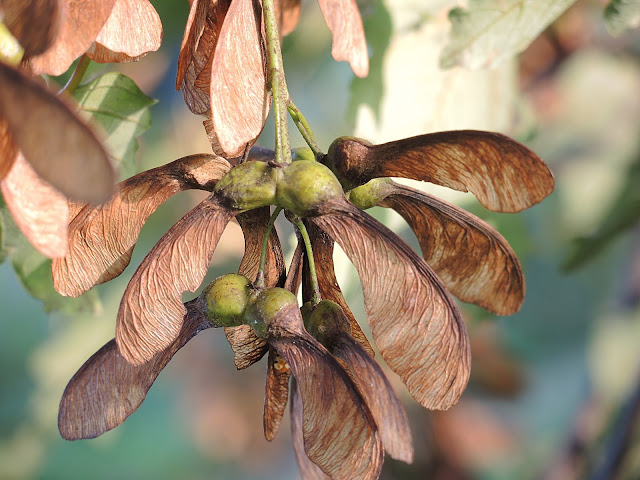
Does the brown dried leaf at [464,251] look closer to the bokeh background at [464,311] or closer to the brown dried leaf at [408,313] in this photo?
the brown dried leaf at [408,313]

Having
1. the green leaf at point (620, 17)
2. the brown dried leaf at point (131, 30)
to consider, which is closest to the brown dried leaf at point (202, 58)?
the brown dried leaf at point (131, 30)

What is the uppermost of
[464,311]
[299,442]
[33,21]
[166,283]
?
[33,21]

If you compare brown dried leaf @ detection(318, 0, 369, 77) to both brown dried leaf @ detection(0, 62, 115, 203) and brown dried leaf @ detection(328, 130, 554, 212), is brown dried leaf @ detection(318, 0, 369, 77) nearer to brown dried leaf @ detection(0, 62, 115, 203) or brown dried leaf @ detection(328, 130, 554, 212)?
brown dried leaf @ detection(328, 130, 554, 212)

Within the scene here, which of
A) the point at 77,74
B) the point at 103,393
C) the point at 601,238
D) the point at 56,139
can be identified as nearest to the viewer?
the point at 56,139

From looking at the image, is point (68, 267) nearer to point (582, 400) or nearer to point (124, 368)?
point (124, 368)

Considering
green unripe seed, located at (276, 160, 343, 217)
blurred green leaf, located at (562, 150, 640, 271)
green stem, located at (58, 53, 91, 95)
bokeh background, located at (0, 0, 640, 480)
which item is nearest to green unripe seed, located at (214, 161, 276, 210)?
green unripe seed, located at (276, 160, 343, 217)

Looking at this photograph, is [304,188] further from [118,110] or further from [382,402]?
[118,110]

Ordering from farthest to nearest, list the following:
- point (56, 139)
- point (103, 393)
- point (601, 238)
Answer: point (601, 238) → point (103, 393) → point (56, 139)

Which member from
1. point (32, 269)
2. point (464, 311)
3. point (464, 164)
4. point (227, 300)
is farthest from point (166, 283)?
point (464, 311)
